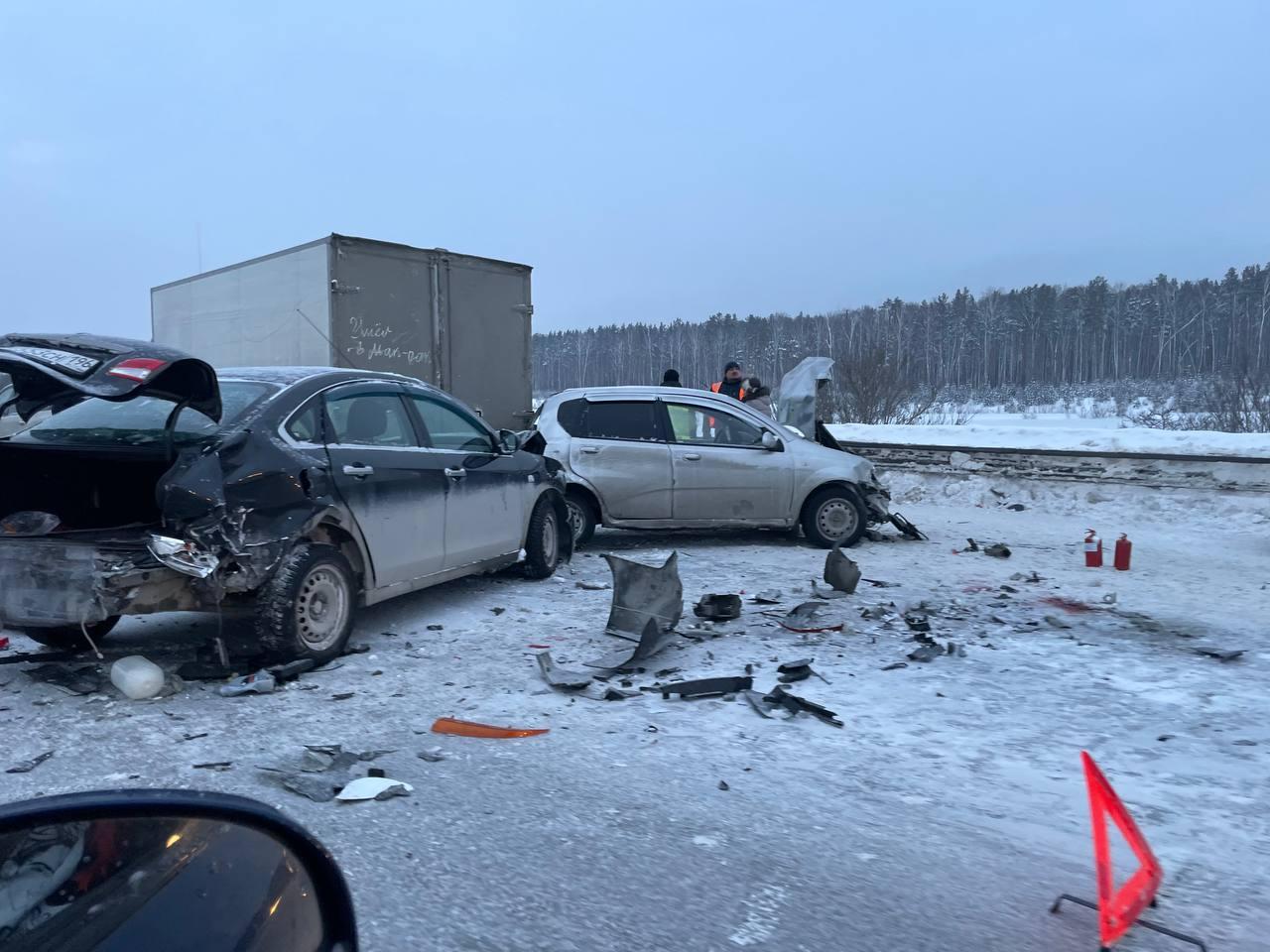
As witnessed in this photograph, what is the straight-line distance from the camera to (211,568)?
4.86 metres

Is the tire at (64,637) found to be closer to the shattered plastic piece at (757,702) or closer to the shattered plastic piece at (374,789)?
the shattered plastic piece at (374,789)

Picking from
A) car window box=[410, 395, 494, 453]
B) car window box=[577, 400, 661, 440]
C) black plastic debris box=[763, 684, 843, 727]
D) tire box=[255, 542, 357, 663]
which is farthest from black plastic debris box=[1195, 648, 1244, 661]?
car window box=[577, 400, 661, 440]

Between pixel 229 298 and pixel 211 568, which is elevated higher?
pixel 229 298

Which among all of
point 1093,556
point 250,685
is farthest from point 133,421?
point 1093,556

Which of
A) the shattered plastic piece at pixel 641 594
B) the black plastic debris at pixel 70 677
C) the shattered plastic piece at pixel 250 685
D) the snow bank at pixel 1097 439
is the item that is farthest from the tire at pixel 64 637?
the snow bank at pixel 1097 439

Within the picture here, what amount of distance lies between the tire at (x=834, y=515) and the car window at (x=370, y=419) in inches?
198

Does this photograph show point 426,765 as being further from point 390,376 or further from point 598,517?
point 598,517

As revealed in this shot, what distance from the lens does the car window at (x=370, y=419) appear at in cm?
588

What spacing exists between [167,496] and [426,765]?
2012 mm

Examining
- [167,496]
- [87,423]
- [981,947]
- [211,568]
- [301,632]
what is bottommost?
[981,947]

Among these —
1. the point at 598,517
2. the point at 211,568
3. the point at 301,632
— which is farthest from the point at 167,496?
the point at 598,517

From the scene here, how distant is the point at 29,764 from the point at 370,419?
2808 mm

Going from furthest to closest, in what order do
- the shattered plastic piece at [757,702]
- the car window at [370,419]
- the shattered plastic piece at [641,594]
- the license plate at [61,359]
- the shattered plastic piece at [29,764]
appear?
the shattered plastic piece at [641,594]
the car window at [370,419]
the shattered plastic piece at [757,702]
the license plate at [61,359]
the shattered plastic piece at [29,764]

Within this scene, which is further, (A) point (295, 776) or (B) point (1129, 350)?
(B) point (1129, 350)
